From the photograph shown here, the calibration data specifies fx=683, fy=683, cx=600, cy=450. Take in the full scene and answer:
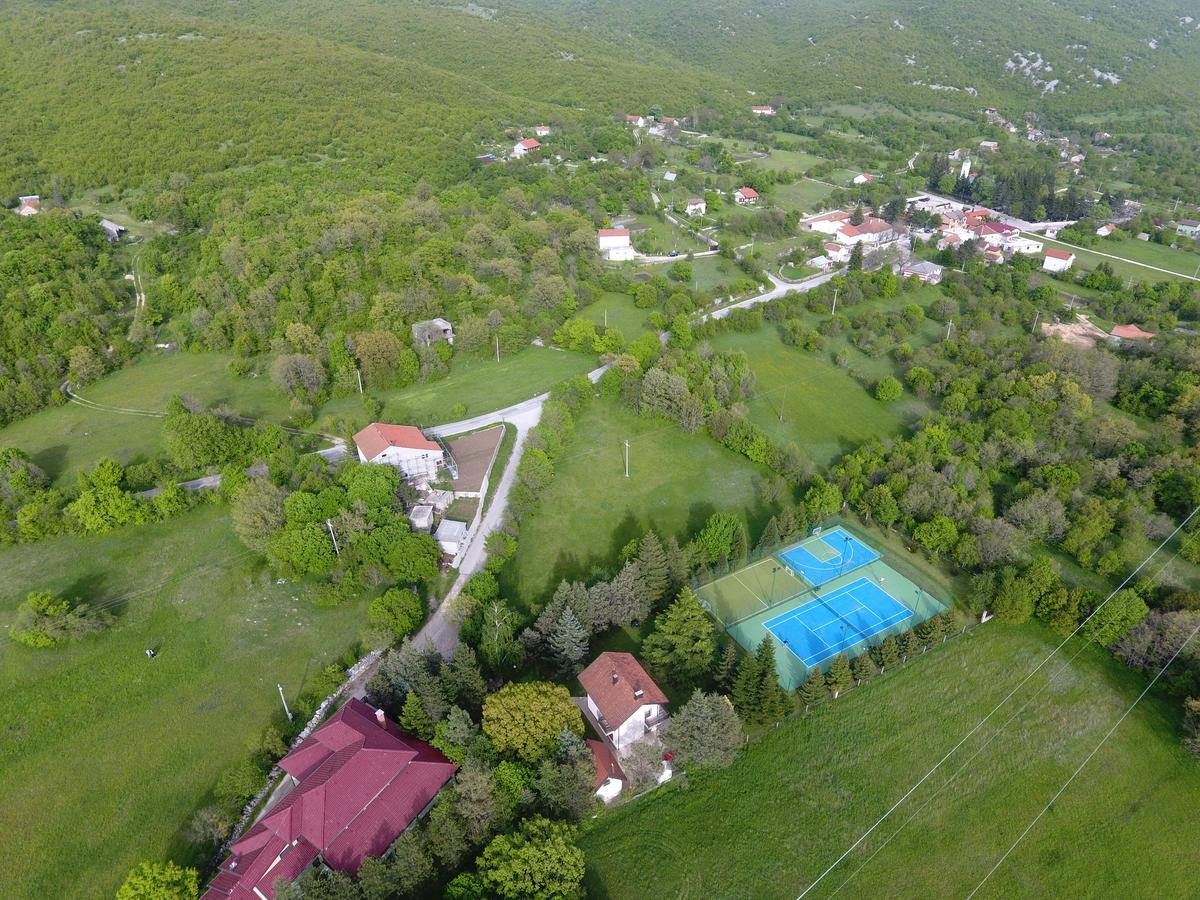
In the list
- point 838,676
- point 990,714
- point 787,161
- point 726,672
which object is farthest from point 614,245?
point 990,714

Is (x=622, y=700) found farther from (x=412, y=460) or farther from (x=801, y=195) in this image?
(x=801, y=195)

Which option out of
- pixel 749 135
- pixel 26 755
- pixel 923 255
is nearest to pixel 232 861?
pixel 26 755

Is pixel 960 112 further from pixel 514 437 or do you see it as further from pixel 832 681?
pixel 832 681

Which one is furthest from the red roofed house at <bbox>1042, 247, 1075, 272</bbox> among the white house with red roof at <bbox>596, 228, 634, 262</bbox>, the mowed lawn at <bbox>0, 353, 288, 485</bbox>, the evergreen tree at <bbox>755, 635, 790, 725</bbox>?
the mowed lawn at <bbox>0, 353, 288, 485</bbox>

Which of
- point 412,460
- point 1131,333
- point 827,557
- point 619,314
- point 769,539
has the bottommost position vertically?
point 827,557

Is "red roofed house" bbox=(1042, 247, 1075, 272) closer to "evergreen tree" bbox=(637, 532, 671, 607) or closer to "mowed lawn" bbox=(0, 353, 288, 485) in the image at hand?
"evergreen tree" bbox=(637, 532, 671, 607)
